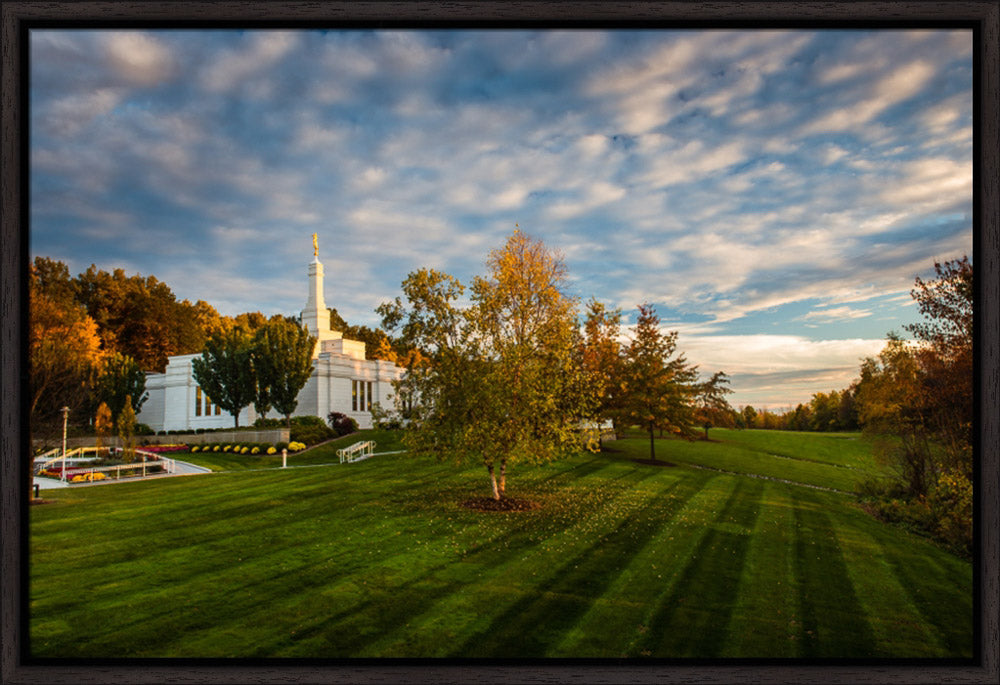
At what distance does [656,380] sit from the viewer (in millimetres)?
16734

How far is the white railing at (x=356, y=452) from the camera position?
17922mm

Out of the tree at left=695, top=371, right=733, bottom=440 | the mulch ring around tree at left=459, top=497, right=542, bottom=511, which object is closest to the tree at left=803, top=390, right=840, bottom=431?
the mulch ring around tree at left=459, top=497, right=542, bottom=511

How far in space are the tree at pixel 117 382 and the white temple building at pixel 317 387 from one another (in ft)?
11.4

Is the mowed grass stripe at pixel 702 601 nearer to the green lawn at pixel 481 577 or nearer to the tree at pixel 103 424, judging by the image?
the green lawn at pixel 481 577

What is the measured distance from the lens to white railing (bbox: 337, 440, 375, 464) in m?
17.9

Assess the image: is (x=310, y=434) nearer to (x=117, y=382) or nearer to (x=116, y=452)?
(x=116, y=452)

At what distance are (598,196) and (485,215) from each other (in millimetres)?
1198

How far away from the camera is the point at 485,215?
5.89 m

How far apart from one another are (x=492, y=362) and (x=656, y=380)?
28.0 ft

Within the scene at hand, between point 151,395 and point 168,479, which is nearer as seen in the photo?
point 168,479

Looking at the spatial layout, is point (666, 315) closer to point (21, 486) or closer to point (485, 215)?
point (485, 215)

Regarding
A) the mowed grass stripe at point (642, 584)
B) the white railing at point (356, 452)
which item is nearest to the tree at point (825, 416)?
the mowed grass stripe at point (642, 584)

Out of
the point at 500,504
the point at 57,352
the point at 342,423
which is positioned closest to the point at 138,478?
the point at 57,352
